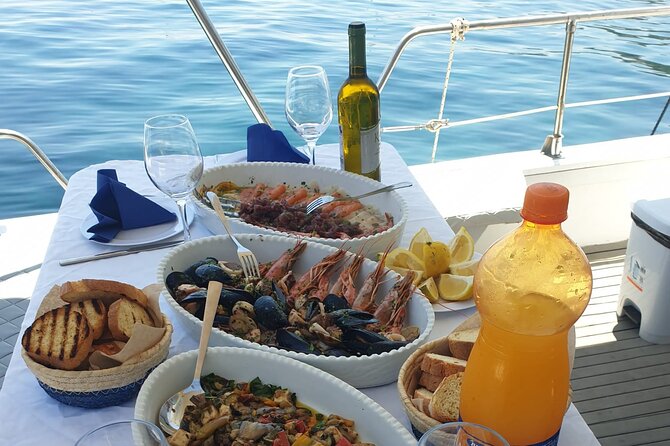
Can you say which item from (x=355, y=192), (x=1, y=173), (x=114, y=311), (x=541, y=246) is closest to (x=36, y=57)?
(x=1, y=173)

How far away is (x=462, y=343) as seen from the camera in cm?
99

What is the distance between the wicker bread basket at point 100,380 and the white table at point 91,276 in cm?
3

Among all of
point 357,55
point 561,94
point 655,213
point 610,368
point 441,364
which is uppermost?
point 357,55

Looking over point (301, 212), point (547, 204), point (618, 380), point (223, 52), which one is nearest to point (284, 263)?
point (301, 212)

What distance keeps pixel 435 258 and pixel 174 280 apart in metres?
0.52

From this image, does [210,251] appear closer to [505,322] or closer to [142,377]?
[142,377]

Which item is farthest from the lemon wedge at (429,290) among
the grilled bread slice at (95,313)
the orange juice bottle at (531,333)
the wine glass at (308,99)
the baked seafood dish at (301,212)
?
the wine glass at (308,99)

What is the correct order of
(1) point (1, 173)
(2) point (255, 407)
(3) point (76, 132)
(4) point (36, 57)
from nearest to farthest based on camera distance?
(2) point (255, 407)
(1) point (1, 173)
(3) point (76, 132)
(4) point (36, 57)

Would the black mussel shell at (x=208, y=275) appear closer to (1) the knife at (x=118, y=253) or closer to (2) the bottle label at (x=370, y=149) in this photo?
(1) the knife at (x=118, y=253)

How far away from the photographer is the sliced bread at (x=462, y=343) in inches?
38.8

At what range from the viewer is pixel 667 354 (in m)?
2.65

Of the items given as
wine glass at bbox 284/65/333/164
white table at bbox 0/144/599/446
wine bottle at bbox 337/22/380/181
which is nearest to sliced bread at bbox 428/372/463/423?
white table at bbox 0/144/599/446

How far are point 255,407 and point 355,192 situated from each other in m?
0.84

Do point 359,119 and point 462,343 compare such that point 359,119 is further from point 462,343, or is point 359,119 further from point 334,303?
point 462,343
